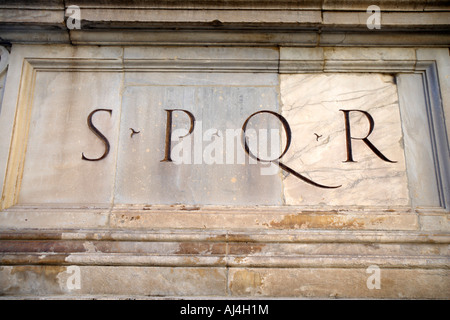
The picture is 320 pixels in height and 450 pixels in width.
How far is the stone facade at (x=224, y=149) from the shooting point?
2.48 metres

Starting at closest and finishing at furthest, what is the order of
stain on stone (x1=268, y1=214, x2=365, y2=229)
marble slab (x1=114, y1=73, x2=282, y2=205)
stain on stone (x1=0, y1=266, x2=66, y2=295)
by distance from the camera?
stain on stone (x1=0, y1=266, x2=66, y2=295), stain on stone (x1=268, y1=214, x2=365, y2=229), marble slab (x1=114, y1=73, x2=282, y2=205)

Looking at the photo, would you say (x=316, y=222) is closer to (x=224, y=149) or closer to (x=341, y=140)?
(x=341, y=140)

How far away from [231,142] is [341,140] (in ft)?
2.95

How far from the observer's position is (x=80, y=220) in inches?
104

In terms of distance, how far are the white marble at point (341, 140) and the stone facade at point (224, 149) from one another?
0.01 m

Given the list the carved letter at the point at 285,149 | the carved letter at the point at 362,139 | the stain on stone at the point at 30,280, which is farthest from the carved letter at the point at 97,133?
the carved letter at the point at 362,139

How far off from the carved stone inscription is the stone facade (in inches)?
0.5

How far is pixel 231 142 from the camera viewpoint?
2857mm

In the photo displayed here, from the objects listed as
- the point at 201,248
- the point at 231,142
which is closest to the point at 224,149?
the point at 231,142

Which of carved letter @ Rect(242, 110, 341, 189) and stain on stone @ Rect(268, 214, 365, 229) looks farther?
carved letter @ Rect(242, 110, 341, 189)

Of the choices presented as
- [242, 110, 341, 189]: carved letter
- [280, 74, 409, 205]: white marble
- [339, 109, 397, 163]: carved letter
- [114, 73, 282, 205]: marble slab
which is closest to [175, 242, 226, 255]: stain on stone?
[114, 73, 282, 205]: marble slab

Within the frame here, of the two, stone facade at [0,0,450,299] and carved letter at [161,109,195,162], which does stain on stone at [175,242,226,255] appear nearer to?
stone facade at [0,0,450,299]

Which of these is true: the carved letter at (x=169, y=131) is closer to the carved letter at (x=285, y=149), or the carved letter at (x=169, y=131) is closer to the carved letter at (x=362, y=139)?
the carved letter at (x=285, y=149)

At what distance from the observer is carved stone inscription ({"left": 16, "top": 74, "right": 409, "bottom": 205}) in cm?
276
